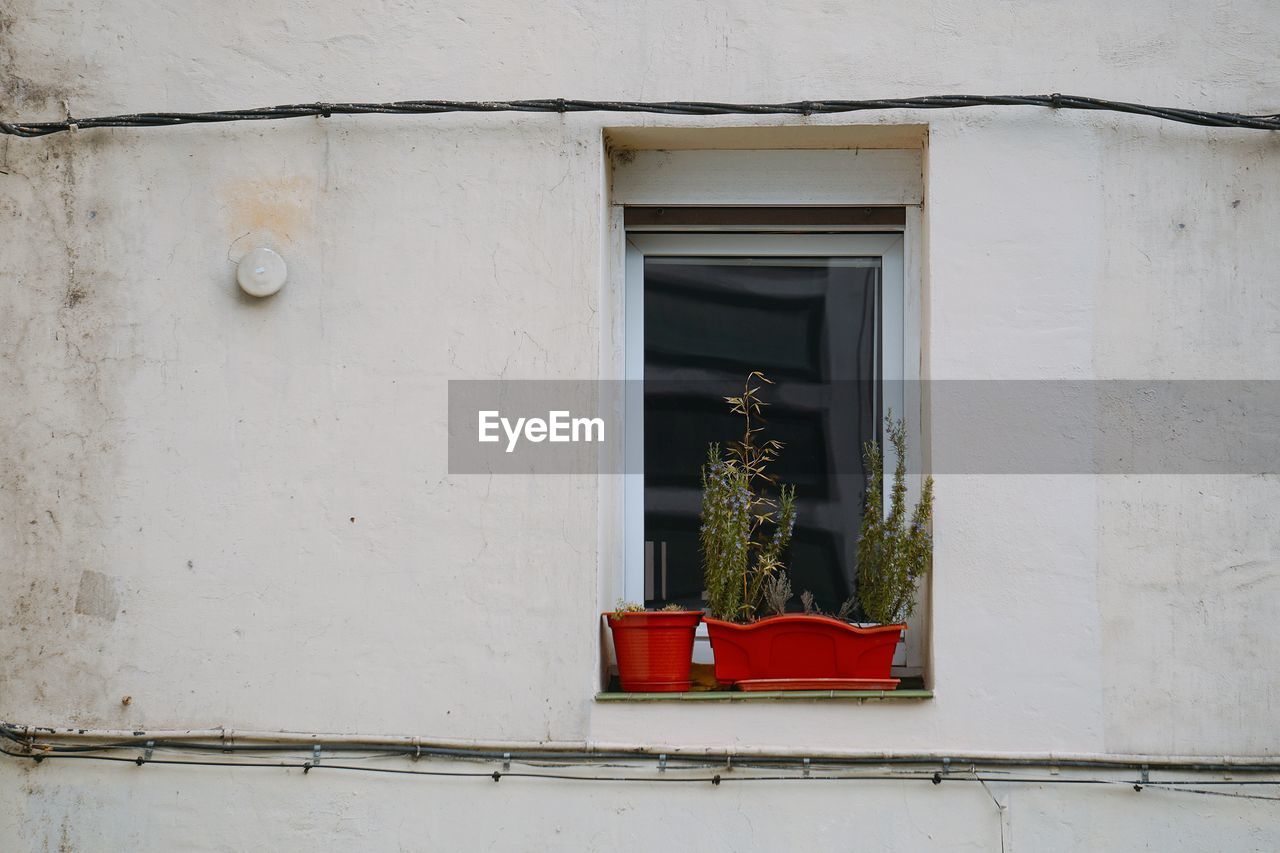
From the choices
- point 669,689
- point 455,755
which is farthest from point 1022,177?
point 455,755

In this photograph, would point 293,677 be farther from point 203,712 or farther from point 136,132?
point 136,132

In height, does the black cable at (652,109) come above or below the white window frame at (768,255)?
above

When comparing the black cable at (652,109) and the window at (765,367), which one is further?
the window at (765,367)

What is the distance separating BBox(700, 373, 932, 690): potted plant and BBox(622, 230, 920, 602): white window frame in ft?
0.66

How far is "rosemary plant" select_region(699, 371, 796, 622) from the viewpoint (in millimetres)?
3777

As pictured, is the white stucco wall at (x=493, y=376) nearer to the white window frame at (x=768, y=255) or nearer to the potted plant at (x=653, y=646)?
the potted plant at (x=653, y=646)

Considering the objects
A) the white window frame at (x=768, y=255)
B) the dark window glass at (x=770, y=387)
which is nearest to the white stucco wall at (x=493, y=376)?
the white window frame at (x=768, y=255)

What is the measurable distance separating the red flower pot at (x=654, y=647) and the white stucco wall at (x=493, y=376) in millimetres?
114

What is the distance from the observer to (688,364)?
419 centimetres

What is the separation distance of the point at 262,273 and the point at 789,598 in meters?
1.94
